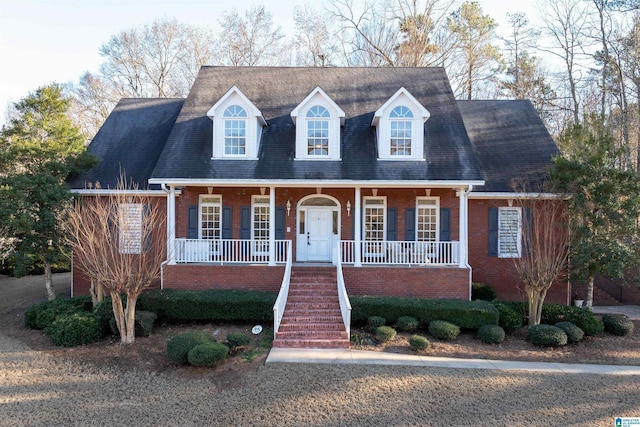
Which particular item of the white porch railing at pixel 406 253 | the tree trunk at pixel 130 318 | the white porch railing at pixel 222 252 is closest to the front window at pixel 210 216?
the white porch railing at pixel 222 252

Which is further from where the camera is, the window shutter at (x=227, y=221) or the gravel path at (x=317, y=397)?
the window shutter at (x=227, y=221)

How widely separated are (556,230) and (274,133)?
36.3ft

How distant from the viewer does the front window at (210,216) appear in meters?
14.7

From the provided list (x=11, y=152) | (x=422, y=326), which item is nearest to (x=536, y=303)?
(x=422, y=326)

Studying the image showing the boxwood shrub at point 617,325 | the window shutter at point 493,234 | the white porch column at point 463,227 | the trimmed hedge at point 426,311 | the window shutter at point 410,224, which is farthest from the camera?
the window shutter at point 493,234

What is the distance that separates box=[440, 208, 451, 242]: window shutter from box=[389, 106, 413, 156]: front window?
255cm

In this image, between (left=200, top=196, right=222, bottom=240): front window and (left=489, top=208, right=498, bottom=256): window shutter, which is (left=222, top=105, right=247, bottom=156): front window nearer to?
(left=200, top=196, right=222, bottom=240): front window

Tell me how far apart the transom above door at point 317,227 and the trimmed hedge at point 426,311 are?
3.52m

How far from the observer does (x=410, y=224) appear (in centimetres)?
1454

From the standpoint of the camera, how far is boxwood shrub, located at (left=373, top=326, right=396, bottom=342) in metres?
10.4

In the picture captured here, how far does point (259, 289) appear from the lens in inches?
506

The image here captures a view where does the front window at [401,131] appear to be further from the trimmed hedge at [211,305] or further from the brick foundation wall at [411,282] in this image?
the trimmed hedge at [211,305]

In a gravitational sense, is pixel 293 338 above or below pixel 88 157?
below

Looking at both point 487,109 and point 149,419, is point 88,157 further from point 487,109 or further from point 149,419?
point 487,109
